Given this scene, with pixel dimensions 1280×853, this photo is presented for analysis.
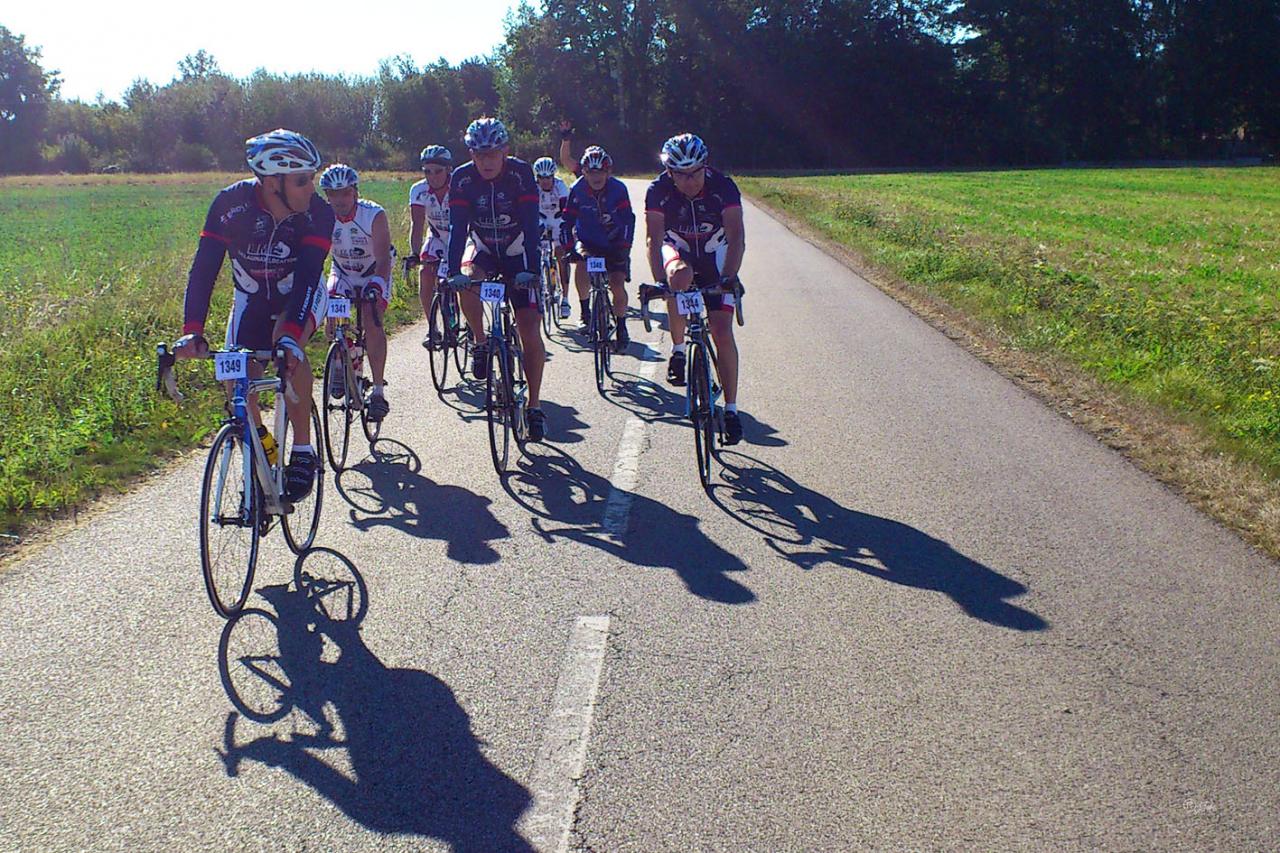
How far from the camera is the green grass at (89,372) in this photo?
668 centimetres

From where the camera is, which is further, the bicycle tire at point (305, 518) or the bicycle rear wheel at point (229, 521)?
the bicycle tire at point (305, 518)

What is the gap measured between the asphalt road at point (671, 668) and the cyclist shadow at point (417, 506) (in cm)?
3

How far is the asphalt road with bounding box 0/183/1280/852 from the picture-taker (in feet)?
10.4

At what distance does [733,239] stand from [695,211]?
44 centimetres

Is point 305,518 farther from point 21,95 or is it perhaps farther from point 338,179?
point 21,95

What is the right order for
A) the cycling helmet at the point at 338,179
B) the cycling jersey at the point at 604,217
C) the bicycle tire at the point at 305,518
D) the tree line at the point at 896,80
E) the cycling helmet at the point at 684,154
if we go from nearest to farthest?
the bicycle tire at the point at 305,518 < the cycling helmet at the point at 684,154 < the cycling helmet at the point at 338,179 < the cycling jersey at the point at 604,217 < the tree line at the point at 896,80

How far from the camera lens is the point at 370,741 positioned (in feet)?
11.8

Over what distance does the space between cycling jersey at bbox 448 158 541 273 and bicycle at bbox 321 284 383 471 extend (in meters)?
0.77

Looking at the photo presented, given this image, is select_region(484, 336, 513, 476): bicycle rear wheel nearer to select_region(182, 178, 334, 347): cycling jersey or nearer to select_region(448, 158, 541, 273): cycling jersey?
select_region(448, 158, 541, 273): cycling jersey

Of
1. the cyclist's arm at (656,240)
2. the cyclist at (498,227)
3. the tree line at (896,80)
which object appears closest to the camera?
the cyclist at (498,227)

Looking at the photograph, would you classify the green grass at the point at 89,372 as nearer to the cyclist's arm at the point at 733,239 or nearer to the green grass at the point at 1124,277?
the cyclist's arm at the point at 733,239

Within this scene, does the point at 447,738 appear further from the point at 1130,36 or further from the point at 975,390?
the point at 1130,36

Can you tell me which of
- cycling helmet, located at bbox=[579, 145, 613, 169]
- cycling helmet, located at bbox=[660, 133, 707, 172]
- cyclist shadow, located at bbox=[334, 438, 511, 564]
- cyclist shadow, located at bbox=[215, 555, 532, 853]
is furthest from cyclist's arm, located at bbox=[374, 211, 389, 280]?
cycling helmet, located at bbox=[579, 145, 613, 169]

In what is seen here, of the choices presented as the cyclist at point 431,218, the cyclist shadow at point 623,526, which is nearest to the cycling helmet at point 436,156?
the cyclist at point 431,218
